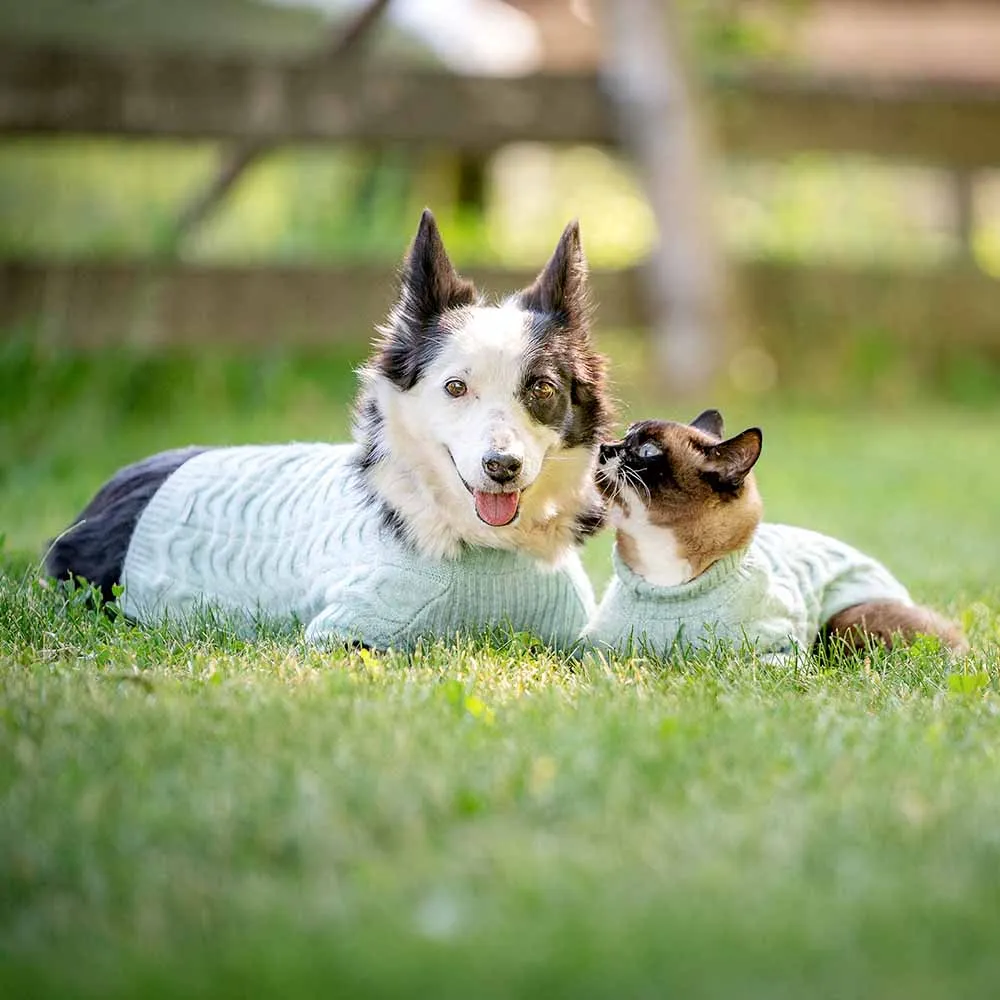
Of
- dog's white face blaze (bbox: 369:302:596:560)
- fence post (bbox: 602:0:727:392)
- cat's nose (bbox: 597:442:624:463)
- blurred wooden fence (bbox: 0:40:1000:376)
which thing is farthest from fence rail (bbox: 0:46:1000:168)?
cat's nose (bbox: 597:442:624:463)

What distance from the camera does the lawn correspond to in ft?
6.51

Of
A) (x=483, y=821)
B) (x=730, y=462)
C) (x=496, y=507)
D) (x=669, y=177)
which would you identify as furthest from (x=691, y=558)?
(x=669, y=177)

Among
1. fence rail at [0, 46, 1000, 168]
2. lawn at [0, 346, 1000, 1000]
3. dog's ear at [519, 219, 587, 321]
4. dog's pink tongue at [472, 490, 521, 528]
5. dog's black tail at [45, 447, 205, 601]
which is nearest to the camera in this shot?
lawn at [0, 346, 1000, 1000]

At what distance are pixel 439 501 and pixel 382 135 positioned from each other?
558 centimetres

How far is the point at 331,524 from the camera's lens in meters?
4.07

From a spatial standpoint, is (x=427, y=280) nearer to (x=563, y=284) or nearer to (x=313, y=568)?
(x=563, y=284)

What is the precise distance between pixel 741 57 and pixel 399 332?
24.0 feet

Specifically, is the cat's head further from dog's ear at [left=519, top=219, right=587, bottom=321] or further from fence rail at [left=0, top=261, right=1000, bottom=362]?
fence rail at [left=0, top=261, right=1000, bottom=362]

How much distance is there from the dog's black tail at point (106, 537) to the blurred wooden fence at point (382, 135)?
3.72 m

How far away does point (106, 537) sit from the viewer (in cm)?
446

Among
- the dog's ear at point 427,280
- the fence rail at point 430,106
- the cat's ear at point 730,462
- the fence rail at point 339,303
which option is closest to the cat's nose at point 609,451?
the cat's ear at point 730,462

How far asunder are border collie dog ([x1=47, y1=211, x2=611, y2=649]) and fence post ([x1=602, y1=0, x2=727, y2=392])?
213 inches

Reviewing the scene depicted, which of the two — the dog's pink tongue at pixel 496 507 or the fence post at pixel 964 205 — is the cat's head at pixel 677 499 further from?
the fence post at pixel 964 205

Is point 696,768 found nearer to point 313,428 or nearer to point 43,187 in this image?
point 313,428
